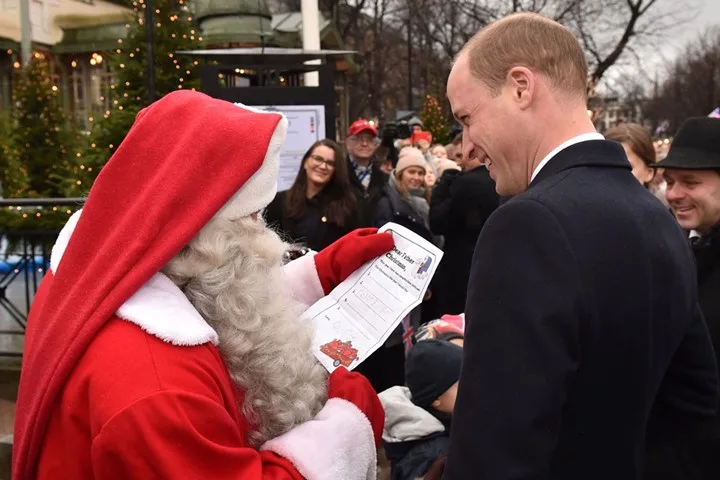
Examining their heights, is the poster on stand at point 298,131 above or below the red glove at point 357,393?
above

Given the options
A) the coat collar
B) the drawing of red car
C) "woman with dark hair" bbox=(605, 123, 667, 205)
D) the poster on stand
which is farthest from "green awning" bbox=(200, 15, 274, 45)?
the coat collar

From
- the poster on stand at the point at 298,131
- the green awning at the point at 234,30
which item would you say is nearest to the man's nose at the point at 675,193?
the poster on stand at the point at 298,131

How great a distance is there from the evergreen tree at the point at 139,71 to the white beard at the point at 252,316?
727 cm

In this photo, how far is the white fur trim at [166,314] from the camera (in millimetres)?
1529

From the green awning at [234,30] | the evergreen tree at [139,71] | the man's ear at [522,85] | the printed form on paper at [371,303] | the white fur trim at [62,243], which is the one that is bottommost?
the printed form on paper at [371,303]

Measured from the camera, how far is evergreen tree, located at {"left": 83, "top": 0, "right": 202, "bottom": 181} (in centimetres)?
852

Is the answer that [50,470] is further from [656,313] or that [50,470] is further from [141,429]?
[656,313]

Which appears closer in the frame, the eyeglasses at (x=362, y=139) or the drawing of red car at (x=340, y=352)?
the drawing of red car at (x=340, y=352)

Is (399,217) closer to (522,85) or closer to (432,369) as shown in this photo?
(432,369)

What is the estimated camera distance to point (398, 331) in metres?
5.00

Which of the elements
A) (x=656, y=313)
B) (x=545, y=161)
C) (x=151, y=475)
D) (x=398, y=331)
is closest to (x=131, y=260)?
(x=151, y=475)

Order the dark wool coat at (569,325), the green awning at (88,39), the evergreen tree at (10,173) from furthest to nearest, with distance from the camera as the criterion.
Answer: the green awning at (88,39), the evergreen tree at (10,173), the dark wool coat at (569,325)

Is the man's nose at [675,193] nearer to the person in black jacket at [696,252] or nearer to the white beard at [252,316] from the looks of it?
the person in black jacket at [696,252]

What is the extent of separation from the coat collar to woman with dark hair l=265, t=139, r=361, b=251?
3.59 m
